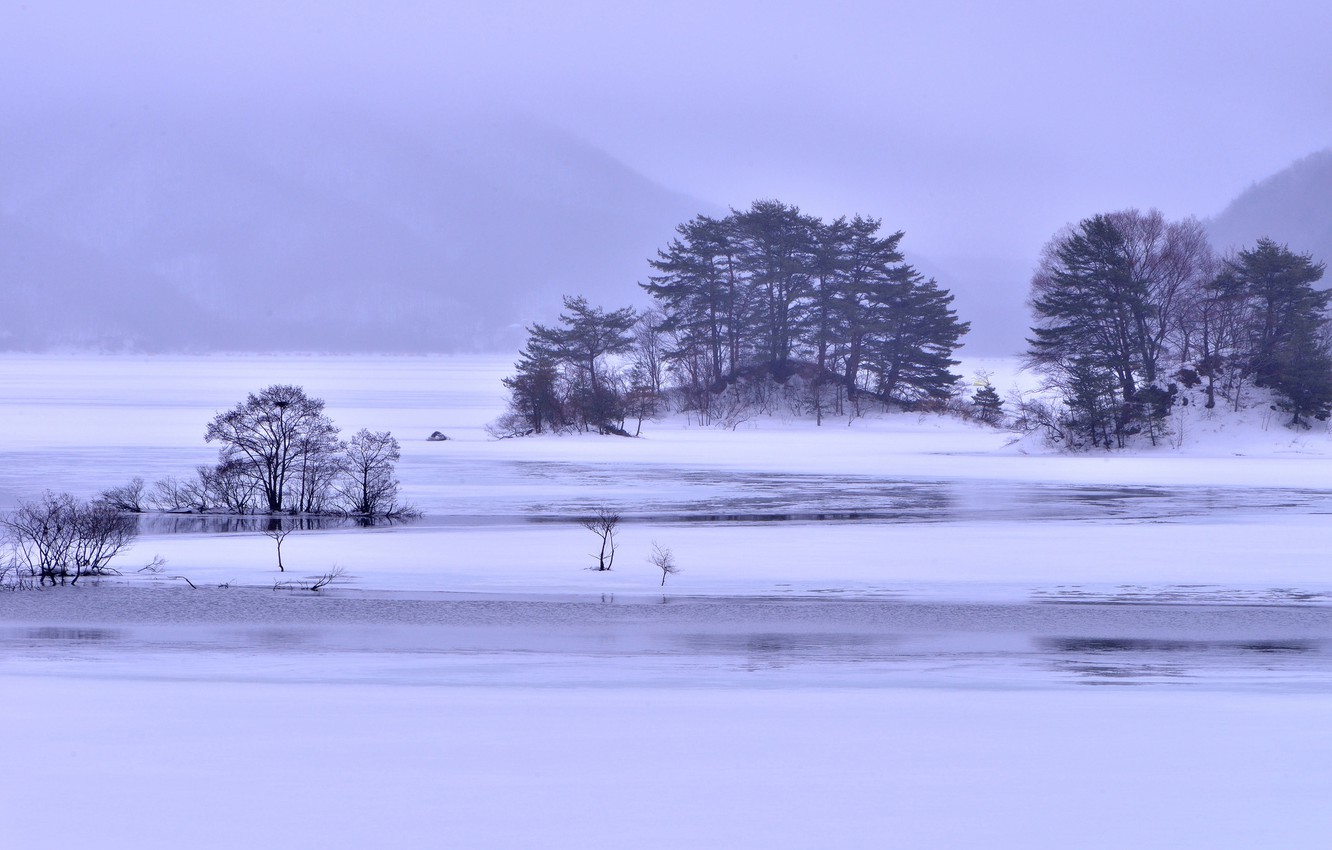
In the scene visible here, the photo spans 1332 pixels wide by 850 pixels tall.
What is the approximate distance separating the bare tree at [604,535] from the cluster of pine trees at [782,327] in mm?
42656

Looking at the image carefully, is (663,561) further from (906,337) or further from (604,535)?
(906,337)

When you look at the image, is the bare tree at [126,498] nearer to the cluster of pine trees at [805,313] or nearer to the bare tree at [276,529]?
the bare tree at [276,529]

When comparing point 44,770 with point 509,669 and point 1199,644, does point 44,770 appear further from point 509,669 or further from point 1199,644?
point 1199,644

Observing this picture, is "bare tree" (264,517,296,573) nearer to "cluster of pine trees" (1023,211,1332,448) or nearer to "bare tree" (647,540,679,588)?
"bare tree" (647,540,679,588)

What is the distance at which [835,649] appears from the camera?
15.4 metres

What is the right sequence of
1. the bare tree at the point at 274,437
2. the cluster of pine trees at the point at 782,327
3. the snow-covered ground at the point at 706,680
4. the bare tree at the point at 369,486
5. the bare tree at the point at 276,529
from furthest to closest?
the cluster of pine trees at the point at 782,327 < the bare tree at the point at 274,437 < the bare tree at the point at 369,486 < the bare tree at the point at 276,529 < the snow-covered ground at the point at 706,680

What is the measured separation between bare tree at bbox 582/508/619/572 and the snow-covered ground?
411 millimetres

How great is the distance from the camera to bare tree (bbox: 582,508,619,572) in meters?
21.4

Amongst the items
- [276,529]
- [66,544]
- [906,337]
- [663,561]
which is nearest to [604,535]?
[663,561]

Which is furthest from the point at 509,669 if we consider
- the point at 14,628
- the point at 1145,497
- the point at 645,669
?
the point at 1145,497

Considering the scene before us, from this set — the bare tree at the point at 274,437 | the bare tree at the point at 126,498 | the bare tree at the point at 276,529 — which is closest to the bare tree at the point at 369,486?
the bare tree at the point at 274,437

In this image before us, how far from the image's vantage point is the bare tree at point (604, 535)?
843 inches

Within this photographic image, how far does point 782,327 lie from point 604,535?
5613 centimetres

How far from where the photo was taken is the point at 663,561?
21.2m
